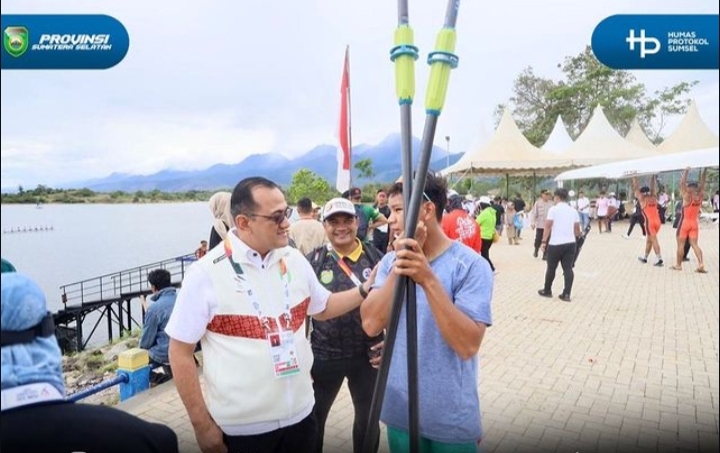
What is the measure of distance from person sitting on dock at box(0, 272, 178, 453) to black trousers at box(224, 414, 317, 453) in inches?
24.8

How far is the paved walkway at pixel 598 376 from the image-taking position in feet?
9.20

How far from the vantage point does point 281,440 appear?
169cm

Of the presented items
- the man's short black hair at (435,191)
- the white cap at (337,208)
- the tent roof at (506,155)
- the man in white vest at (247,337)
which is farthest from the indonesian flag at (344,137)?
the tent roof at (506,155)

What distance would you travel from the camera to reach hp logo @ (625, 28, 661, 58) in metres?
1.52

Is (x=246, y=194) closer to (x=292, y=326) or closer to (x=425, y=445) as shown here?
(x=292, y=326)

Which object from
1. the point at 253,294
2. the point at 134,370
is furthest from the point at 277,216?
the point at 134,370

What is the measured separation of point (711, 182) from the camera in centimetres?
169

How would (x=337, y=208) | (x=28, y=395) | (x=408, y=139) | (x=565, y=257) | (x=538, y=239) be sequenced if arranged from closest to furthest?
(x=28, y=395) → (x=408, y=139) → (x=337, y=208) → (x=565, y=257) → (x=538, y=239)

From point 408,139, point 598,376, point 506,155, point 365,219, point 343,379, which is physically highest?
point 506,155

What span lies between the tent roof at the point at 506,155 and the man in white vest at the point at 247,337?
10.4m

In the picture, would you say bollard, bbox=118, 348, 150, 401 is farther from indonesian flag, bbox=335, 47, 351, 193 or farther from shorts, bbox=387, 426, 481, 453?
shorts, bbox=387, 426, 481, 453

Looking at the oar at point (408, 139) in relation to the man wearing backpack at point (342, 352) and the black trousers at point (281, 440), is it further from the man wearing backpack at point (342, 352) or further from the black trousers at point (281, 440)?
the man wearing backpack at point (342, 352)

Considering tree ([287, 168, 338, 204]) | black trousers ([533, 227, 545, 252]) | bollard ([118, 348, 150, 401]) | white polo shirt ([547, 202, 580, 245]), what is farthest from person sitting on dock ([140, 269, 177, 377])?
black trousers ([533, 227, 545, 252])

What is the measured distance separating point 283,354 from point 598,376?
10.8 ft
